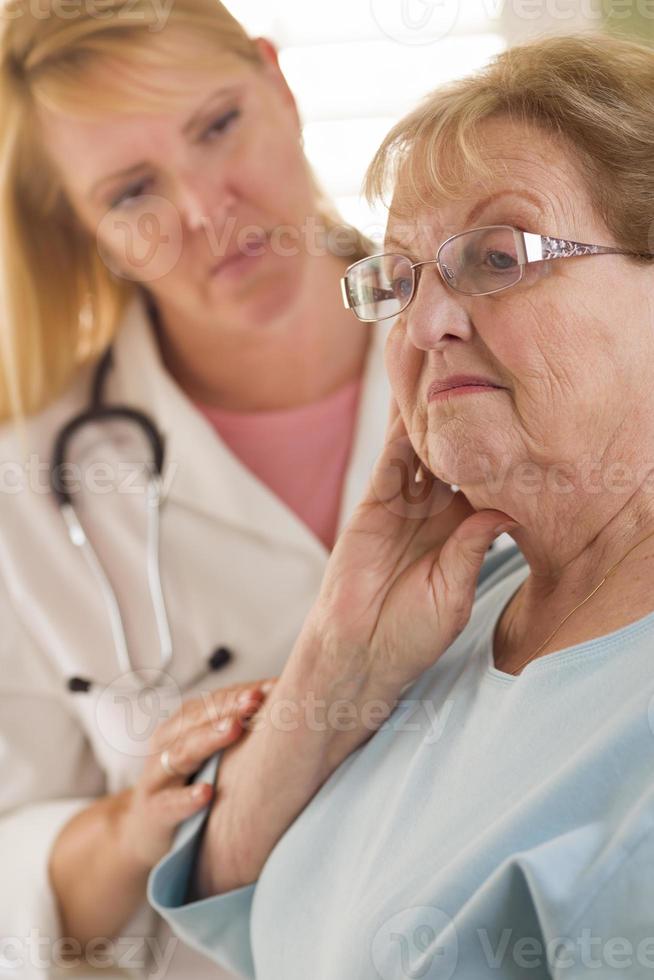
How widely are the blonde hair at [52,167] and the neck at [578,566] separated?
0.66 meters

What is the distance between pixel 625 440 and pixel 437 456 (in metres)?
0.14

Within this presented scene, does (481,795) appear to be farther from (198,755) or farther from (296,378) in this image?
(296,378)

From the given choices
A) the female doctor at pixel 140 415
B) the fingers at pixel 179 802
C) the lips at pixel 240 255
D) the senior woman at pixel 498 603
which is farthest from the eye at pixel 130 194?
the fingers at pixel 179 802

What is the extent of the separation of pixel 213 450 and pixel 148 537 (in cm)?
14

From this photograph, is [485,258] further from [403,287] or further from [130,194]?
[130,194]

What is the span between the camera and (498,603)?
97 cm

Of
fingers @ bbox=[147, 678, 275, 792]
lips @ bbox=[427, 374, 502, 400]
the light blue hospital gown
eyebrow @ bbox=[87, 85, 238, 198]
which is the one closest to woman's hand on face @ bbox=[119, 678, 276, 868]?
fingers @ bbox=[147, 678, 275, 792]

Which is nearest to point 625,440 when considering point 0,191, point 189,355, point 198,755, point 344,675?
point 344,675

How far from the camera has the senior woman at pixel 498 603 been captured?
0.66 m

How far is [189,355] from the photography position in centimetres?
149

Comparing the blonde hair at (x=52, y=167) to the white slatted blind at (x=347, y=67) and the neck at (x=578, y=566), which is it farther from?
the neck at (x=578, y=566)

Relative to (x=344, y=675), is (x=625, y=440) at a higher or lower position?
higher

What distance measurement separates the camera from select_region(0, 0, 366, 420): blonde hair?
126cm

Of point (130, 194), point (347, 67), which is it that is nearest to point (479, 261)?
point (130, 194)
